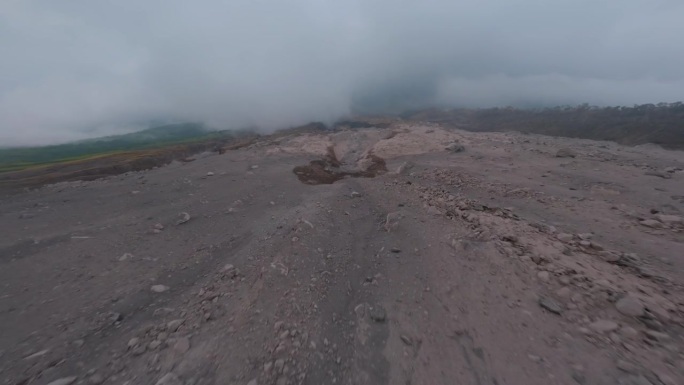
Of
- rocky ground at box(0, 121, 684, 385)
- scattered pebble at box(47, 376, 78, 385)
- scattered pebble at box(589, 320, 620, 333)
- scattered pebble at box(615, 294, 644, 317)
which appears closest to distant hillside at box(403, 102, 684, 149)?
rocky ground at box(0, 121, 684, 385)

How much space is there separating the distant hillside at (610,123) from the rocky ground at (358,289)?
9640 centimetres

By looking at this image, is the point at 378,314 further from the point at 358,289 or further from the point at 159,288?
the point at 159,288

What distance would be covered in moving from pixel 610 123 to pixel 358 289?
156 m

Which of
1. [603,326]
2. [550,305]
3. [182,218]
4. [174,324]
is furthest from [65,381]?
[603,326]

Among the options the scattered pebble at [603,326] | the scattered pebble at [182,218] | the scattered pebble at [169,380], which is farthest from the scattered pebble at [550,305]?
the scattered pebble at [182,218]

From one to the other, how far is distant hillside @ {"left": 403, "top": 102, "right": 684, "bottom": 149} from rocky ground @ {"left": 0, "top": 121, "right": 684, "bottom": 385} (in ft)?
316

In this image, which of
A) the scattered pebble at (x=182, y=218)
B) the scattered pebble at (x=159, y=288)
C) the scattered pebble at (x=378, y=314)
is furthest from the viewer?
the scattered pebble at (x=182, y=218)

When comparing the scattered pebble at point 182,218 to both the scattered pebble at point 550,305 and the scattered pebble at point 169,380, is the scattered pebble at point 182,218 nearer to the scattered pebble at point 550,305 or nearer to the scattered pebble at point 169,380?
the scattered pebble at point 169,380

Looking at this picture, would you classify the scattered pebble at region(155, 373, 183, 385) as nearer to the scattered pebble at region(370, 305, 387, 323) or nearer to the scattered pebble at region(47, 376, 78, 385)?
the scattered pebble at region(47, 376, 78, 385)

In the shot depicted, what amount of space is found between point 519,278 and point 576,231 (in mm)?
4124

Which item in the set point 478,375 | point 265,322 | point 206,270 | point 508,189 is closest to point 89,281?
point 206,270

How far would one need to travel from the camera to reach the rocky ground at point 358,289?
218 inches

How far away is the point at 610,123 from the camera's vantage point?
12112 cm

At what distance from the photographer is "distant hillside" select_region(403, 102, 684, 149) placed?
313 ft
